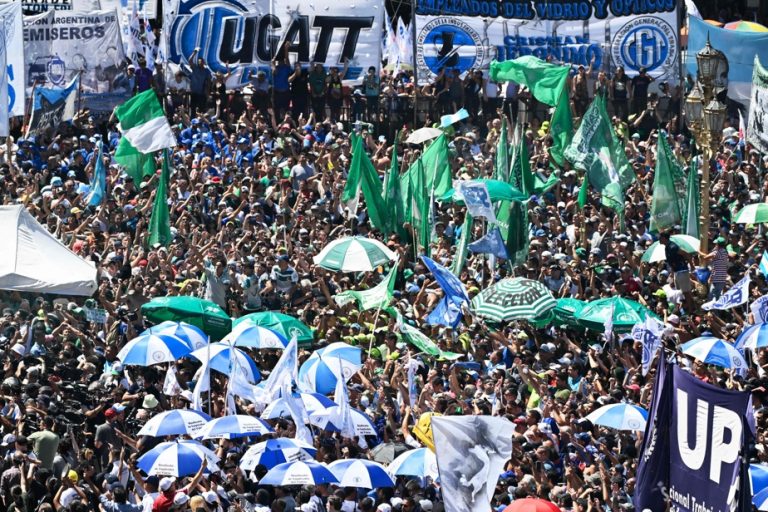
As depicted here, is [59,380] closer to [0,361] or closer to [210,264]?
[0,361]

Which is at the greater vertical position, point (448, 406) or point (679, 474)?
point (679, 474)

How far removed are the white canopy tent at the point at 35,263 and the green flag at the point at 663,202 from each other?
28.2 feet

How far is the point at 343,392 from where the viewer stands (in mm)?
18625

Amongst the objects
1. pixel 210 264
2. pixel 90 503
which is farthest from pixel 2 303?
pixel 90 503

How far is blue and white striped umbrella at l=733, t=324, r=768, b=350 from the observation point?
66.1ft

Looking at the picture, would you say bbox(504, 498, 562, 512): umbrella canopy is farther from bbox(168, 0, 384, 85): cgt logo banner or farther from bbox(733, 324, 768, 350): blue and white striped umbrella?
bbox(168, 0, 384, 85): cgt logo banner

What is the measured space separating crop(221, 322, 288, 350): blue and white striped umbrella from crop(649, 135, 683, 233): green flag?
6359 mm

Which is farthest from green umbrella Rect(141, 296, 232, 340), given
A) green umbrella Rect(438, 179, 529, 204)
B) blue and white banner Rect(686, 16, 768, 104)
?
blue and white banner Rect(686, 16, 768, 104)

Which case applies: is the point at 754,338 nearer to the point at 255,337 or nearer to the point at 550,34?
the point at 255,337

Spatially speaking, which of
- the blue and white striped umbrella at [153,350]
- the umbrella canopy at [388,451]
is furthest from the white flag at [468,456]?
the blue and white striped umbrella at [153,350]

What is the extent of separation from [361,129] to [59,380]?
10.7 m

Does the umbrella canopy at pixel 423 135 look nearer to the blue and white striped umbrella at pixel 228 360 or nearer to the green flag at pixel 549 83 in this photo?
the green flag at pixel 549 83

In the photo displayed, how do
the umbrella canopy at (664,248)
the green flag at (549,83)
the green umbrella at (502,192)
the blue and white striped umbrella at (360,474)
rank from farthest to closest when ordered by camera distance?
1. the green flag at (549,83)
2. the green umbrella at (502,192)
3. the umbrella canopy at (664,248)
4. the blue and white striped umbrella at (360,474)

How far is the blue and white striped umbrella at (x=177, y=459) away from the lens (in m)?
17.3
